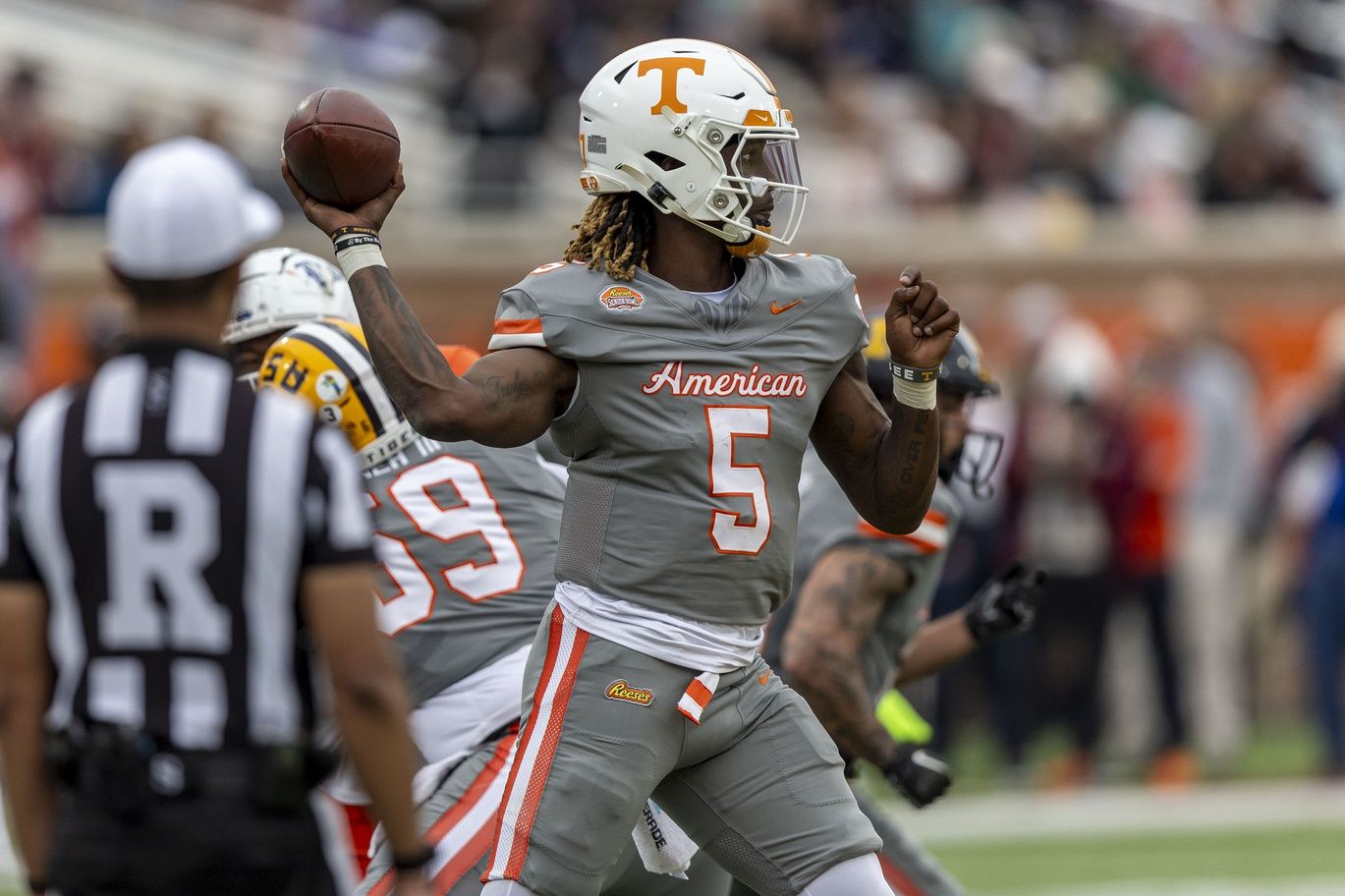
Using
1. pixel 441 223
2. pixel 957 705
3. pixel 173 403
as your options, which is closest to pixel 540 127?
pixel 441 223

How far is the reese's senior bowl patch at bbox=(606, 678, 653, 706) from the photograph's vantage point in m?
4.25

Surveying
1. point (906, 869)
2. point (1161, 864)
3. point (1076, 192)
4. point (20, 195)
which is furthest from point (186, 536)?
point (1076, 192)

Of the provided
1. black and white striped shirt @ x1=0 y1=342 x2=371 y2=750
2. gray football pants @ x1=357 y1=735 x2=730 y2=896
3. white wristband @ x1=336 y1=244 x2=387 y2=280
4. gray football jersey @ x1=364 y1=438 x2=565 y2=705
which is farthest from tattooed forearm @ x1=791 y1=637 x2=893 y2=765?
black and white striped shirt @ x1=0 y1=342 x2=371 y2=750

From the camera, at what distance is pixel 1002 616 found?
233 inches

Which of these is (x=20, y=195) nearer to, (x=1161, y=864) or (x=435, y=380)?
(x=1161, y=864)

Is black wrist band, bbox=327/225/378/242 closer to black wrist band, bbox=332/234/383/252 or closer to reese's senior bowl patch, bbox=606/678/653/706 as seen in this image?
black wrist band, bbox=332/234/383/252

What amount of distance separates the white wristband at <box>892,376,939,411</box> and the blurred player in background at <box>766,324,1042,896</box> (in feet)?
2.63

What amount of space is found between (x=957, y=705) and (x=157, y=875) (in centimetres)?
976

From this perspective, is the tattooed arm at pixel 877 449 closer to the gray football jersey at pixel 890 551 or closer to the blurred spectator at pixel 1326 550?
the gray football jersey at pixel 890 551

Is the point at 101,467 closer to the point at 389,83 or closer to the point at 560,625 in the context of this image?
the point at 560,625

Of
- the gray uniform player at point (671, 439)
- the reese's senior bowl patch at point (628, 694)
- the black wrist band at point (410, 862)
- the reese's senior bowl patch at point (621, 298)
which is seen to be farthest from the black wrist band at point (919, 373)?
the black wrist band at point (410, 862)

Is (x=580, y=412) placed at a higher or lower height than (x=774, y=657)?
higher

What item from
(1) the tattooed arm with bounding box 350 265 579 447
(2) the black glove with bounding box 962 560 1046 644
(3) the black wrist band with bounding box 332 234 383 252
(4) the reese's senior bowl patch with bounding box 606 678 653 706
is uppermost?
(3) the black wrist band with bounding box 332 234 383 252

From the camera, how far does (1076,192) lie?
1619 centimetres
